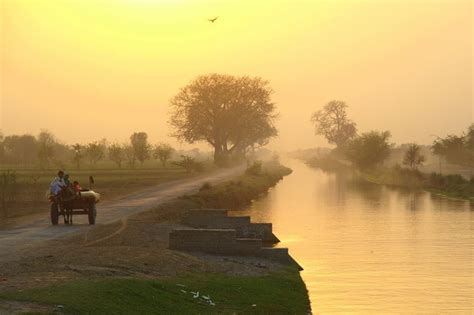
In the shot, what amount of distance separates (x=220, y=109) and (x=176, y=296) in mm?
102259

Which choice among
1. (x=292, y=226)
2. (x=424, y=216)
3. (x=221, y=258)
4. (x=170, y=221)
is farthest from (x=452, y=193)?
(x=221, y=258)

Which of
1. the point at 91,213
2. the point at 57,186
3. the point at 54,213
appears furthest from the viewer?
the point at 91,213

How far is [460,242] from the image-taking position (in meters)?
33.8

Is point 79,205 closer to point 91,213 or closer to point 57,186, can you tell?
point 91,213

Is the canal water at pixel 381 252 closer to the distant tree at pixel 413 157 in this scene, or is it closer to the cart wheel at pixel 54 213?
the cart wheel at pixel 54 213

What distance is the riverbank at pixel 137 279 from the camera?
14141mm

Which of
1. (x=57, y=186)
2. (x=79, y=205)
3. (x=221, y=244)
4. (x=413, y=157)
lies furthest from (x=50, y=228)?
(x=413, y=157)

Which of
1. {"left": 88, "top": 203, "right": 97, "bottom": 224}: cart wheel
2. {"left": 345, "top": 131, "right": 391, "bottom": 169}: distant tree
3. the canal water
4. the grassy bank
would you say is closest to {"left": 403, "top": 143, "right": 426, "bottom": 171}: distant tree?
{"left": 345, "top": 131, "right": 391, "bottom": 169}: distant tree

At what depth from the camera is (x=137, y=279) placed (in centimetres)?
1692

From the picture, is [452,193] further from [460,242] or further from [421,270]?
[421,270]

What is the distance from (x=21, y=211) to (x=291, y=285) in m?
21.6

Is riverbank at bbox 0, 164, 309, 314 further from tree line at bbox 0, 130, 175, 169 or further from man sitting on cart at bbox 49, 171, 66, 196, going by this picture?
tree line at bbox 0, 130, 175, 169

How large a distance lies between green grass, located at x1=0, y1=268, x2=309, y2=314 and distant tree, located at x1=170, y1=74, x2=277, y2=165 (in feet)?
314

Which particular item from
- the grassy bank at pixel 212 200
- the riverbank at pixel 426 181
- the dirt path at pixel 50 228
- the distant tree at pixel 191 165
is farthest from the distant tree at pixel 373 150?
the dirt path at pixel 50 228
